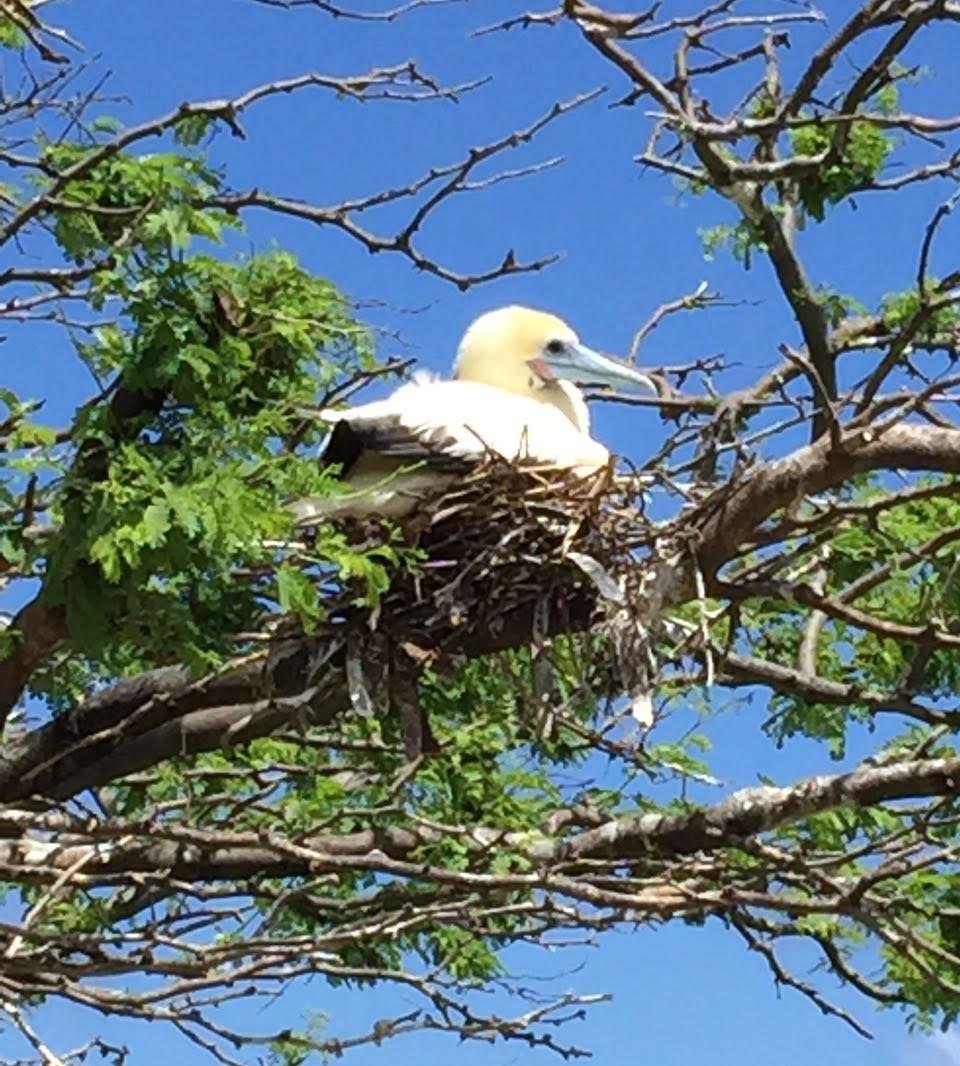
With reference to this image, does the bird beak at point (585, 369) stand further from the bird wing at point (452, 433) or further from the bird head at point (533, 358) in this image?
the bird wing at point (452, 433)

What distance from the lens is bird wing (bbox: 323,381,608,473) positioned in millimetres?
5082

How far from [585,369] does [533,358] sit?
0.53 feet

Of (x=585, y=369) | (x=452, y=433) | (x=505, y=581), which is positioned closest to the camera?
(x=505, y=581)

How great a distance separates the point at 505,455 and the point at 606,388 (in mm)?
1616

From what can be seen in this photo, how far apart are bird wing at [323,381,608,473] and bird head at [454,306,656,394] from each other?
82 cm

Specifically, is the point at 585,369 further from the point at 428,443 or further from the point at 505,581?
the point at 505,581

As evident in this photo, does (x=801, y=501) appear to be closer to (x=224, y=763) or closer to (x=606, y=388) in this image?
(x=606, y=388)

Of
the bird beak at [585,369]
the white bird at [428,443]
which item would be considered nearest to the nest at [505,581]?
the white bird at [428,443]

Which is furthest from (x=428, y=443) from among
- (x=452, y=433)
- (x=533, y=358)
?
(x=533, y=358)

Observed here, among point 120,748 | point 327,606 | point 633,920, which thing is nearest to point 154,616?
point 327,606

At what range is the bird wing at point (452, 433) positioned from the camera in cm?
508

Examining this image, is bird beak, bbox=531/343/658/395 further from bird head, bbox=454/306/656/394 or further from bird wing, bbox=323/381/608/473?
bird wing, bbox=323/381/608/473

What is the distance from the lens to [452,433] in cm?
512

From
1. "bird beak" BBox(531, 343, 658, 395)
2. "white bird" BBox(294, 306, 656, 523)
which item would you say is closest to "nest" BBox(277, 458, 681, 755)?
"white bird" BBox(294, 306, 656, 523)
